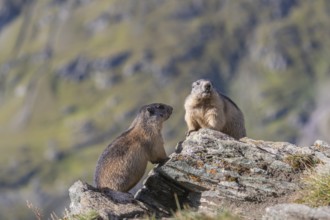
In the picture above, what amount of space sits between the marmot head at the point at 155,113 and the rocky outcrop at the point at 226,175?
10.9ft

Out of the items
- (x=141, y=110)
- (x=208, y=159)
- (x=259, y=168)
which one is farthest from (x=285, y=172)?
(x=141, y=110)

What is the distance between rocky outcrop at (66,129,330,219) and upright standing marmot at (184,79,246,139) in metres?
2.90

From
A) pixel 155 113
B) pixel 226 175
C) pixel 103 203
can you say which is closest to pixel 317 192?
pixel 226 175

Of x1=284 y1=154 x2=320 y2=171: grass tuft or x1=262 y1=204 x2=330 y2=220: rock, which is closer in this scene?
x1=262 y1=204 x2=330 y2=220: rock

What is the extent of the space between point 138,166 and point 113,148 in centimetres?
100

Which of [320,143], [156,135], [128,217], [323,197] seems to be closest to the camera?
[323,197]

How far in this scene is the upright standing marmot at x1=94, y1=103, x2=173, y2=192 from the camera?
19625mm

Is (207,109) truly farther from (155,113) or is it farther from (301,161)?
(301,161)

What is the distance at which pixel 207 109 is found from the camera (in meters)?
21.7

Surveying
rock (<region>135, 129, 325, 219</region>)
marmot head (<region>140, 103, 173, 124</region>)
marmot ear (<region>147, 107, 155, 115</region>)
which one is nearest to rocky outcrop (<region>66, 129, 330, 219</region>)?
rock (<region>135, 129, 325, 219</region>)

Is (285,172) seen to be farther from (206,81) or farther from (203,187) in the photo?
(206,81)

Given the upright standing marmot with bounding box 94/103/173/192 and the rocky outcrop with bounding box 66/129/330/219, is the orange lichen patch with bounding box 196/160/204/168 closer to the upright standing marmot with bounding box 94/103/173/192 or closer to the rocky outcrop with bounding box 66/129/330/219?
the rocky outcrop with bounding box 66/129/330/219

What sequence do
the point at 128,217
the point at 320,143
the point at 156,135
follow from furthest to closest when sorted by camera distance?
the point at 156,135, the point at 320,143, the point at 128,217

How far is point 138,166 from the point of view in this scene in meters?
20.0
